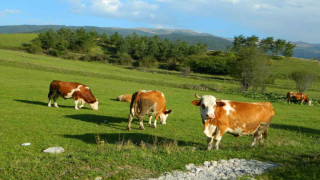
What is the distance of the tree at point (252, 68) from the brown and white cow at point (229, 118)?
3822 centimetres

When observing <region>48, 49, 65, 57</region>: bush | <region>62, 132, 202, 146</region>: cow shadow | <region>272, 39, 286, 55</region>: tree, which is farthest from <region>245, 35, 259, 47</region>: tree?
<region>62, 132, 202, 146</region>: cow shadow

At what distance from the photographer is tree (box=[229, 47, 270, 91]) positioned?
4738cm

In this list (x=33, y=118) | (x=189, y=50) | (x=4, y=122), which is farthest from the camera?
(x=189, y=50)

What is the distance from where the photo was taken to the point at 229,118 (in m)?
9.97

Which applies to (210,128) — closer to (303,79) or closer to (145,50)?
(303,79)

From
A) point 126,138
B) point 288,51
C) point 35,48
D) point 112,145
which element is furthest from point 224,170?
point 288,51

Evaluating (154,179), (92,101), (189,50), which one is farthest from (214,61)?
(154,179)

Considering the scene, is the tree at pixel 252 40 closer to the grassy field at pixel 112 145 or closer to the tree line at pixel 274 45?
the tree line at pixel 274 45

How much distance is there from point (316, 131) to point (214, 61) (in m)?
70.9

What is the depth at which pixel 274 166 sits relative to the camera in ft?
24.8

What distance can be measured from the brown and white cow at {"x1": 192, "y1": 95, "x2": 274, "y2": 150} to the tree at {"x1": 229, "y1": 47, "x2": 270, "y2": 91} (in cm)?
3822

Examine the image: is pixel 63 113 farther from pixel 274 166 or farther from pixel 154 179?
pixel 274 166

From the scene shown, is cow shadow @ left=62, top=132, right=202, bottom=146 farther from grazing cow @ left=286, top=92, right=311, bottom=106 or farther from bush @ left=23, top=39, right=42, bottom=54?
bush @ left=23, top=39, right=42, bottom=54

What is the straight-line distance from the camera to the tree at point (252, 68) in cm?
4738
